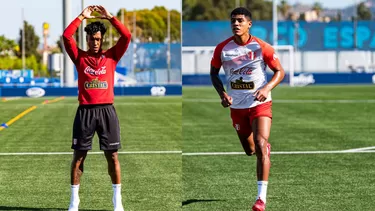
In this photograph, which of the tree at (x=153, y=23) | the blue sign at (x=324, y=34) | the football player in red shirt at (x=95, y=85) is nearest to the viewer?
the football player in red shirt at (x=95, y=85)

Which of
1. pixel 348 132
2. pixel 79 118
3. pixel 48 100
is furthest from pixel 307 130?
pixel 48 100

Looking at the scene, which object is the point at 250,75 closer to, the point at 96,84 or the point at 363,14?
the point at 96,84

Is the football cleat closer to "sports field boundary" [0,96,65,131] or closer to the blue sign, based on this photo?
"sports field boundary" [0,96,65,131]

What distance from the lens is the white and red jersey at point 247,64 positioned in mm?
8891

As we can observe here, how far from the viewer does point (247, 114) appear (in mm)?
9117

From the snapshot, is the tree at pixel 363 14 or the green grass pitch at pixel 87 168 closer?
the green grass pitch at pixel 87 168

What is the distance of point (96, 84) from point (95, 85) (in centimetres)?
1

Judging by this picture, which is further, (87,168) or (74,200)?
(87,168)

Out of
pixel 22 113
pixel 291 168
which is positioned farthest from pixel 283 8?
pixel 291 168

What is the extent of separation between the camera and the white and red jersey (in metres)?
8.89

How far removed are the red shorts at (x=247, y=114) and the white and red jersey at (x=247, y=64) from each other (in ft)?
0.16

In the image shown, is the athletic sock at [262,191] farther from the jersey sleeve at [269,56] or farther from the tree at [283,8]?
→ the tree at [283,8]

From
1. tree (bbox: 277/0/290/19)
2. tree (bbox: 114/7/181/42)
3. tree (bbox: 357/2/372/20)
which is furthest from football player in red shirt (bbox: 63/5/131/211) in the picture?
tree (bbox: 277/0/290/19)

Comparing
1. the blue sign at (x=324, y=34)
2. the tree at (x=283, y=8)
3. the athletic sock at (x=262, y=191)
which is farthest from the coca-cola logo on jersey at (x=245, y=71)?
the tree at (x=283, y=8)
